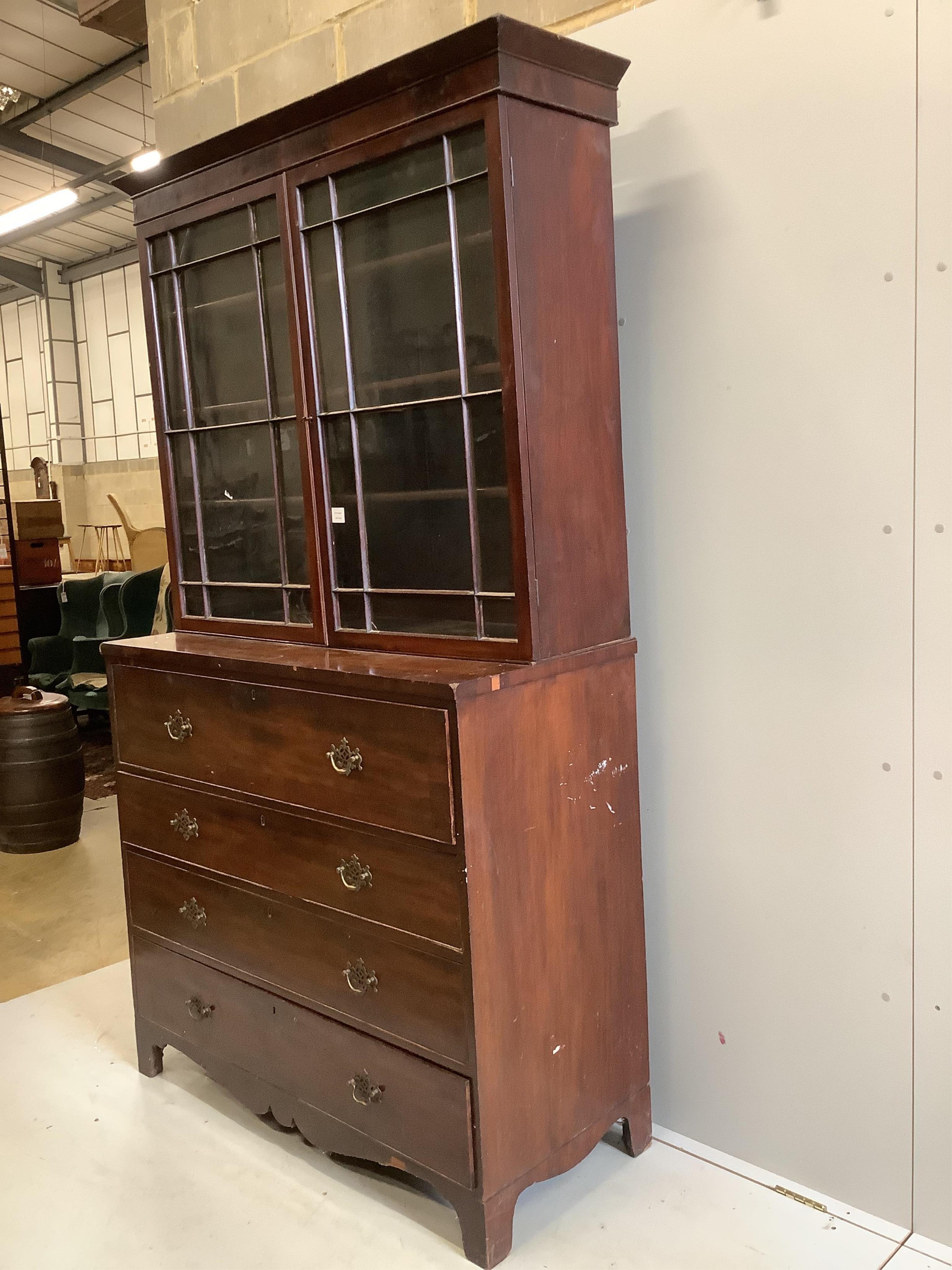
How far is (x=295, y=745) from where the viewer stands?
2.12 meters

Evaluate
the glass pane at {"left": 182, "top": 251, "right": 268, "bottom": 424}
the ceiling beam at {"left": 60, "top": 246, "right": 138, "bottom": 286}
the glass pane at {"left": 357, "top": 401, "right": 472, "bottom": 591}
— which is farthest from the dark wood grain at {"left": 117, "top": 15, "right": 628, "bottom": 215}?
the ceiling beam at {"left": 60, "top": 246, "right": 138, "bottom": 286}

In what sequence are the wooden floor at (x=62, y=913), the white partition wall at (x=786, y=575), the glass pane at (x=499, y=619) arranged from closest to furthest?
the white partition wall at (x=786, y=575) < the glass pane at (x=499, y=619) < the wooden floor at (x=62, y=913)

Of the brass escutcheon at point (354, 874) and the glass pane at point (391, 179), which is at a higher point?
the glass pane at point (391, 179)

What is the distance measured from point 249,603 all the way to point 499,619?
2.65ft

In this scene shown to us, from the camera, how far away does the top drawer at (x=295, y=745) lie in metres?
1.85

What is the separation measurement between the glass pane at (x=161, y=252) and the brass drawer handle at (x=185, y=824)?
1287 mm

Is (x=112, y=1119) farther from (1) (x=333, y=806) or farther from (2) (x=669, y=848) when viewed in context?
(2) (x=669, y=848)

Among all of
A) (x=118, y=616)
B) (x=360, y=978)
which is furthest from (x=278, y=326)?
(x=118, y=616)

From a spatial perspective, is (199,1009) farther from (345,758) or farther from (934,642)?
(934,642)

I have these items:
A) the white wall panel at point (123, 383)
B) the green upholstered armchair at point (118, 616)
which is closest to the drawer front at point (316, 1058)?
the green upholstered armchair at point (118, 616)

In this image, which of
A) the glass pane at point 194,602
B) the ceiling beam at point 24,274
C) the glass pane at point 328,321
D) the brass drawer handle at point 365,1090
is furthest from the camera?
the ceiling beam at point 24,274

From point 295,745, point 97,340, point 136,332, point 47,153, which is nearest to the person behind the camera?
point 295,745

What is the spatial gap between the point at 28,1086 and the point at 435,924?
1458mm

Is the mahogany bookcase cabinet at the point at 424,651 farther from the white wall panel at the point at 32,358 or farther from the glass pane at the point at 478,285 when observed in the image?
the white wall panel at the point at 32,358
